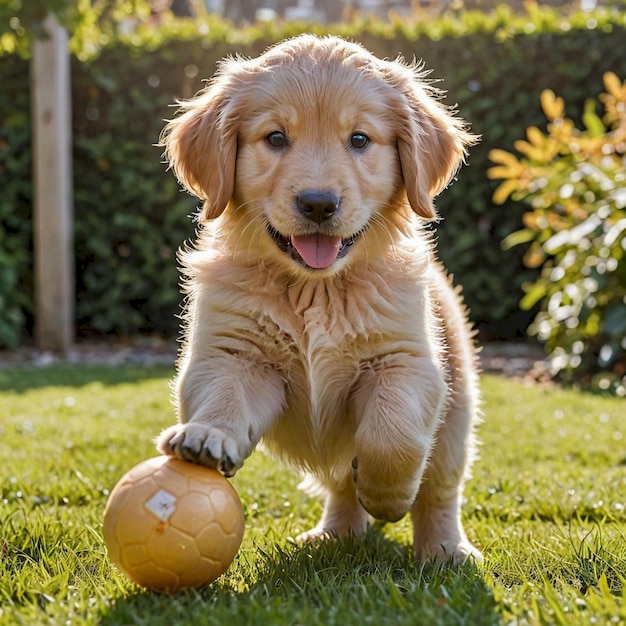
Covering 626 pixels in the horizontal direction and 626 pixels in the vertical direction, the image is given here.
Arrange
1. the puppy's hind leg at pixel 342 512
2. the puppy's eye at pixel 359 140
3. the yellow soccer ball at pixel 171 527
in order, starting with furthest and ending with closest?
the puppy's hind leg at pixel 342 512 < the puppy's eye at pixel 359 140 < the yellow soccer ball at pixel 171 527

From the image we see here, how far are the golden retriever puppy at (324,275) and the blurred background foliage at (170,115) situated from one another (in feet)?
17.6

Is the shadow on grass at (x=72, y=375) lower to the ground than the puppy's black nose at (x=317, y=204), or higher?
lower

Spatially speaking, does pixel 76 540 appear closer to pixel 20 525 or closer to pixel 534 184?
pixel 20 525

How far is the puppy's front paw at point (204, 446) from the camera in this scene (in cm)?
234

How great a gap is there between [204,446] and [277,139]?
1040 mm

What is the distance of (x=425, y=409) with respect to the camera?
273 centimetres

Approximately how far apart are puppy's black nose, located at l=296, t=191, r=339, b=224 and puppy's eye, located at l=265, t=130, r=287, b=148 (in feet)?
0.78

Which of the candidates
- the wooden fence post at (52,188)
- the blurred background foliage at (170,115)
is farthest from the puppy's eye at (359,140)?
the wooden fence post at (52,188)

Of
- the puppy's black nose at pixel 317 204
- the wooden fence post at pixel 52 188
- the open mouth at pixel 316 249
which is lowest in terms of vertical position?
the wooden fence post at pixel 52 188

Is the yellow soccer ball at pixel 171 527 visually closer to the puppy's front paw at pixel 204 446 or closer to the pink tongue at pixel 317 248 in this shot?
the puppy's front paw at pixel 204 446

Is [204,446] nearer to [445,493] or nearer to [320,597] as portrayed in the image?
[320,597]

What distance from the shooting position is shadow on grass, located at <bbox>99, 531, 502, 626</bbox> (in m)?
2.05

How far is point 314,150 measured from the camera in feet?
9.11

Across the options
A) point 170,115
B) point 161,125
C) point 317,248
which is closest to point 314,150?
point 317,248
